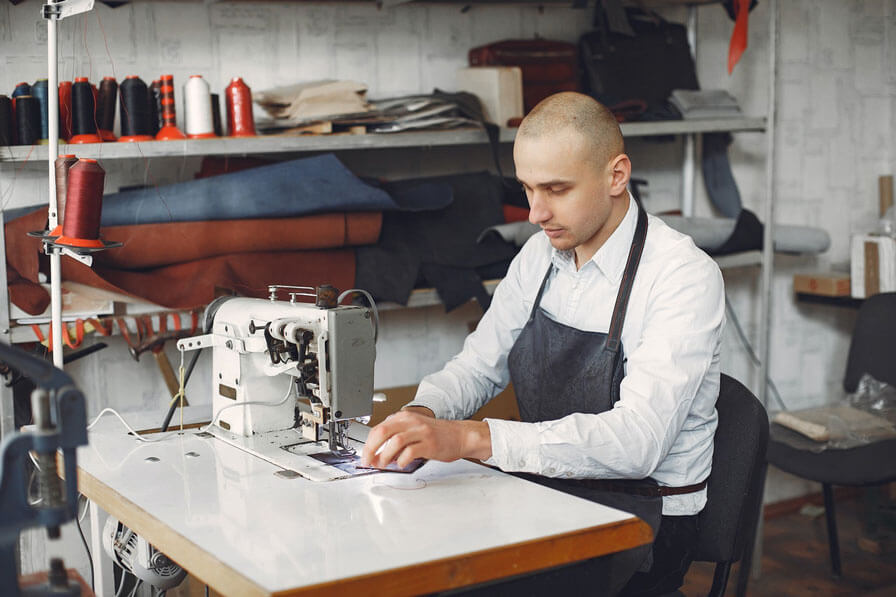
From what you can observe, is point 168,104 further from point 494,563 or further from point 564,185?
point 494,563

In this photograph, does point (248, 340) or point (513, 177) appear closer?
point (248, 340)

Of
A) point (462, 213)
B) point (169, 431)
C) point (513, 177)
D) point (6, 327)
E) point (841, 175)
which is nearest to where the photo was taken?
point (169, 431)

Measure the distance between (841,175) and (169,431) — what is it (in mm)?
3269

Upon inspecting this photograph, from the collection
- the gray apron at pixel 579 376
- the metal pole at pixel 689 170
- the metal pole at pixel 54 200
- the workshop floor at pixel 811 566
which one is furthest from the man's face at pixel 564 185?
the metal pole at pixel 689 170

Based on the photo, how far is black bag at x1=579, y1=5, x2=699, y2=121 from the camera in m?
3.46

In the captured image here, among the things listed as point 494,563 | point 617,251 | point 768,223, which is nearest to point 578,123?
point 617,251

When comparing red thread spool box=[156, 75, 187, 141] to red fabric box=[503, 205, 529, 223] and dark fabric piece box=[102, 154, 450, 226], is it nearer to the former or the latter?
dark fabric piece box=[102, 154, 450, 226]

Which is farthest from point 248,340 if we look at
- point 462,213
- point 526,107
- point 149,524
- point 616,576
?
point 526,107

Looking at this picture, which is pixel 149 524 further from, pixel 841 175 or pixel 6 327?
pixel 841 175

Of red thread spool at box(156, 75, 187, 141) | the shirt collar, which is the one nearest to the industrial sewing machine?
the shirt collar

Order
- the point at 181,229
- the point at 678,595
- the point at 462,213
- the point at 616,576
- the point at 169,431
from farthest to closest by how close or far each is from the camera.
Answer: the point at 462,213
the point at 181,229
the point at 169,431
the point at 678,595
the point at 616,576

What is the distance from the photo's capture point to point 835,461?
3287 mm

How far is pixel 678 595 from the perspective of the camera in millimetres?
1999

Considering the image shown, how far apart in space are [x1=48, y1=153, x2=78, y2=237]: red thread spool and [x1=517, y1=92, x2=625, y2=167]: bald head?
3.16 feet
